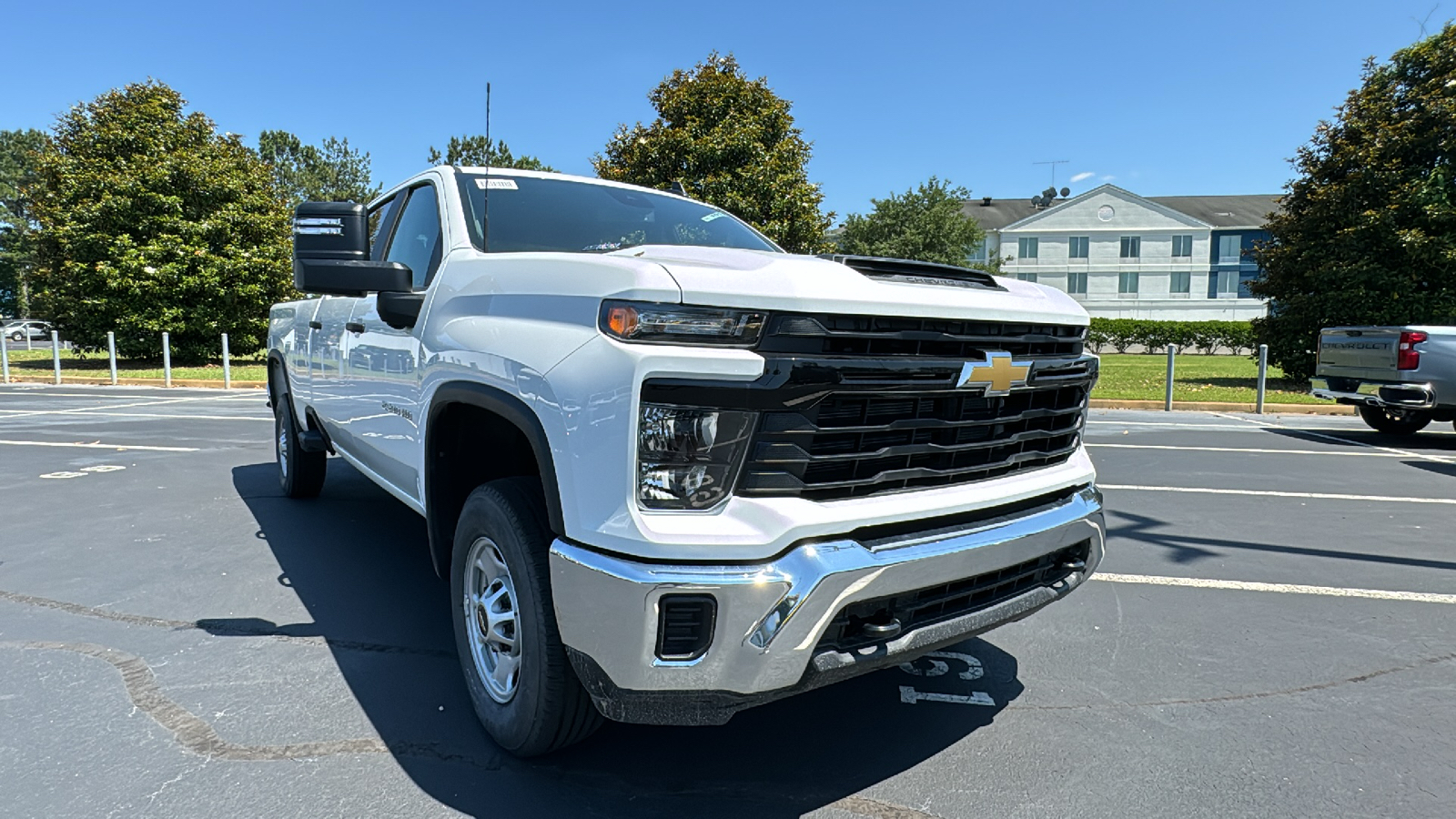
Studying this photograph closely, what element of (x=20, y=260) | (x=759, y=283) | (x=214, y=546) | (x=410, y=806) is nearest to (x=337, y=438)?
(x=214, y=546)

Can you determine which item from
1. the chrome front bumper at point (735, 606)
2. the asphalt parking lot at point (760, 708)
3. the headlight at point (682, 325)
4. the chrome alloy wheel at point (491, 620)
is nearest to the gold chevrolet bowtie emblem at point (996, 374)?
the chrome front bumper at point (735, 606)

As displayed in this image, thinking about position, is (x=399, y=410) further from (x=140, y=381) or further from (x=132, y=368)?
(x=132, y=368)

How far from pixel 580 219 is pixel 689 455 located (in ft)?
5.81

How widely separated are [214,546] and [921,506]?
4231 mm

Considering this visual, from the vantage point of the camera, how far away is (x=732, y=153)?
18.4 metres

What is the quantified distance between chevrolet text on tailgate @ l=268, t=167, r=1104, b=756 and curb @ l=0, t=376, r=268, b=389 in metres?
14.7

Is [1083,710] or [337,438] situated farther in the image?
[337,438]

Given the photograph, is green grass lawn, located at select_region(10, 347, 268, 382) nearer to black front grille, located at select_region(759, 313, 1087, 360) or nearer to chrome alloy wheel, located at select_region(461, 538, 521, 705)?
chrome alloy wheel, located at select_region(461, 538, 521, 705)

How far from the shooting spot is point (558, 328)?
7.02 ft

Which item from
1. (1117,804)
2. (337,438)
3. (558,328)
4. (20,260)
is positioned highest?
→ (20,260)

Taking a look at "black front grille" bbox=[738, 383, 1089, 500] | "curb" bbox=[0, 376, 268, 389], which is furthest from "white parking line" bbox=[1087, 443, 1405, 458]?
"curb" bbox=[0, 376, 268, 389]

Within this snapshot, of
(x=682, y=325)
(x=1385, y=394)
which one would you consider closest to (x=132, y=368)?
(x=682, y=325)

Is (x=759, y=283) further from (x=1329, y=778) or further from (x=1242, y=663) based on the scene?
(x=1242, y=663)

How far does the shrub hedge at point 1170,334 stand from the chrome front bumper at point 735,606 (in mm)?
38396
